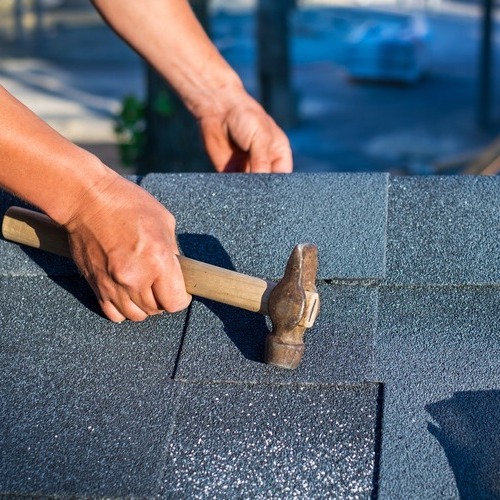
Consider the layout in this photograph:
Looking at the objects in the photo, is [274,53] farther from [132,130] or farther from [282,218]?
[282,218]

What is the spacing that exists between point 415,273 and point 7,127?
100 centimetres

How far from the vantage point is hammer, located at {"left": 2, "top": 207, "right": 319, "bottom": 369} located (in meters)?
1.95

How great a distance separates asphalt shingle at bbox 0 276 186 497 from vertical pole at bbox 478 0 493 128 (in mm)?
12599

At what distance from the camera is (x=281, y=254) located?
228cm

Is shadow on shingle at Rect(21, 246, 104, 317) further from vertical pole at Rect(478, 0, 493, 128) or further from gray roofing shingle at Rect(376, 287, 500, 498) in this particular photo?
vertical pole at Rect(478, 0, 493, 128)

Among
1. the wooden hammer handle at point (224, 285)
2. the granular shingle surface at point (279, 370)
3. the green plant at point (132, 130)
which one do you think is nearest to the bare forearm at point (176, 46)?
the granular shingle surface at point (279, 370)

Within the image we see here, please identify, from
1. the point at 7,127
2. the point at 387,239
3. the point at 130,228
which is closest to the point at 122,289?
the point at 130,228

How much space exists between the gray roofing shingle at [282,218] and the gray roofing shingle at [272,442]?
1.29 feet

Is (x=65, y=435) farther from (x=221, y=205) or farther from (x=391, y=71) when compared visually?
(x=391, y=71)

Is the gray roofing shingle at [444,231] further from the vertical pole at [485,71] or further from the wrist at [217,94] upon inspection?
the vertical pole at [485,71]

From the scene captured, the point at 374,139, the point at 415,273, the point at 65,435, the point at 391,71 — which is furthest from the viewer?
the point at 391,71

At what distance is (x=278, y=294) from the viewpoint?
6.52 feet

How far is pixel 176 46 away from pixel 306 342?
4.14 ft

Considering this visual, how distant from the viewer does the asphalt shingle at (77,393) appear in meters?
1.78
